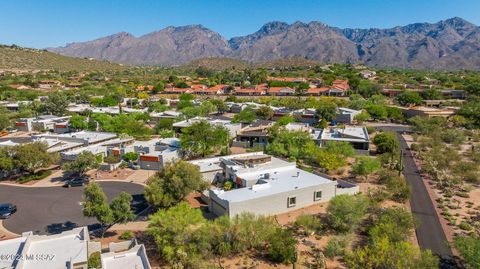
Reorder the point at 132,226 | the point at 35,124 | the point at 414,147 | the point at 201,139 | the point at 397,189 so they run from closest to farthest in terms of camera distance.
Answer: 1. the point at 132,226
2. the point at 397,189
3. the point at 201,139
4. the point at 414,147
5. the point at 35,124

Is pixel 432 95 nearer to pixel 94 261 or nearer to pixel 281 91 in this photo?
pixel 281 91

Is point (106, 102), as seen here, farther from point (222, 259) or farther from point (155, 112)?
point (222, 259)

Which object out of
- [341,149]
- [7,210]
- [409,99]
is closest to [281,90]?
[409,99]

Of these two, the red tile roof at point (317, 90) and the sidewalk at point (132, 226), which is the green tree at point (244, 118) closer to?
the sidewalk at point (132, 226)

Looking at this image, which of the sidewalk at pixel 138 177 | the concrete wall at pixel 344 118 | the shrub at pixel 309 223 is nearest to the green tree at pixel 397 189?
the shrub at pixel 309 223

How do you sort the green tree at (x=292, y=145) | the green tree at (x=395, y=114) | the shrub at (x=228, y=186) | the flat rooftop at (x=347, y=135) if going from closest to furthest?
the shrub at (x=228, y=186), the green tree at (x=292, y=145), the flat rooftop at (x=347, y=135), the green tree at (x=395, y=114)

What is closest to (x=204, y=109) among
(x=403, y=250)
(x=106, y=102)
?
(x=106, y=102)
